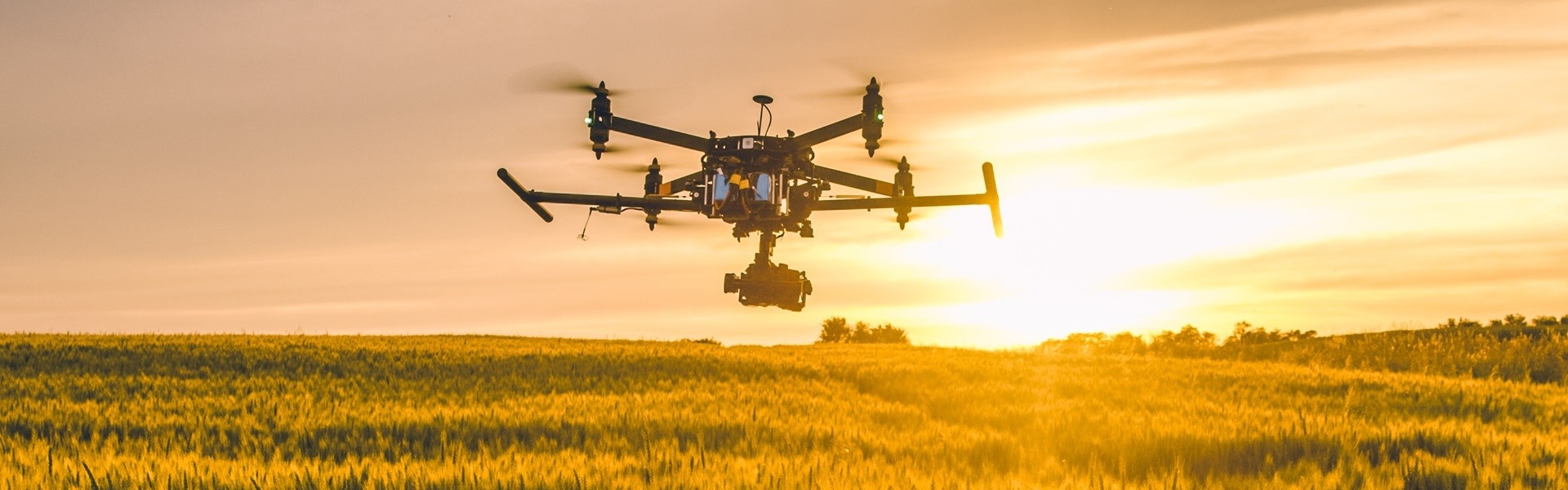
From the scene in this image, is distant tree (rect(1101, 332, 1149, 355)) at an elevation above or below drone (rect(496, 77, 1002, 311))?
below

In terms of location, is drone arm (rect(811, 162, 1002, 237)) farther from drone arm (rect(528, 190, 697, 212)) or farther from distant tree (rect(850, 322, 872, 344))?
distant tree (rect(850, 322, 872, 344))

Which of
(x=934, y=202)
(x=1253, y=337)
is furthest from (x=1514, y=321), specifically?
(x=934, y=202)

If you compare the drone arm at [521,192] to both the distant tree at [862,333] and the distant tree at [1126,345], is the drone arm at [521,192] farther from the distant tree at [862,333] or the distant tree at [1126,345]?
the distant tree at [862,333]

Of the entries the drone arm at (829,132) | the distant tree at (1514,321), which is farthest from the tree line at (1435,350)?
the drone arm at (829,132)

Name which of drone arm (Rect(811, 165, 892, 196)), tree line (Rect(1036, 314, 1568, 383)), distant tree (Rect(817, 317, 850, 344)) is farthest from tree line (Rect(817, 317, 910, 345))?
drone arm (Rect(811, 165, 892, 196))

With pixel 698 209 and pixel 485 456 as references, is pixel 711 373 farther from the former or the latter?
pixel 485 456

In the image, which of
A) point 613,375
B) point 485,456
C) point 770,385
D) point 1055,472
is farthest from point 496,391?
point 1055,472
